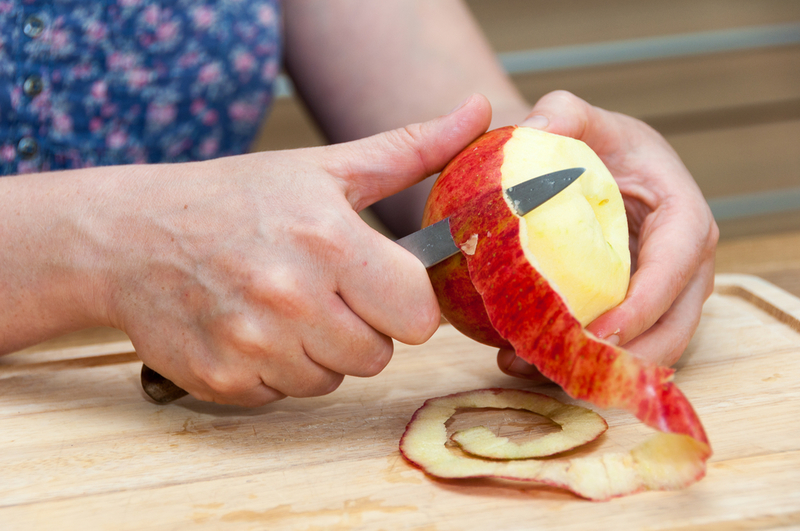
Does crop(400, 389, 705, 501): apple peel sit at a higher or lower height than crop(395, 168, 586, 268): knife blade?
lower

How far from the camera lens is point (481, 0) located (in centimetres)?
300

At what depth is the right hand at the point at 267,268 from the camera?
889mm

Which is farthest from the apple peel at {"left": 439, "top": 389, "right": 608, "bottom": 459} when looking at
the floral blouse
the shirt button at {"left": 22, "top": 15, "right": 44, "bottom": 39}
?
the shirt button at {"left": 22, "top": 15, "right": 44, "bottom": 39}

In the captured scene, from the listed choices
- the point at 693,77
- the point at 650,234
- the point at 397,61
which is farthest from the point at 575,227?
the point at 693,77

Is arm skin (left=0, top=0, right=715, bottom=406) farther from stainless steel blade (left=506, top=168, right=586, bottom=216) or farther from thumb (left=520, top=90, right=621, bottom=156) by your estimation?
stainless steel blade (left=506, top=168, right=586, bottom=216)

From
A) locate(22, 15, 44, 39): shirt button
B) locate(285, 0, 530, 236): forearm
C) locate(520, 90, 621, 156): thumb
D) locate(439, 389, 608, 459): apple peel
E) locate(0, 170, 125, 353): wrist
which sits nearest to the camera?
locate(439, 389, 608, 459): apple peel

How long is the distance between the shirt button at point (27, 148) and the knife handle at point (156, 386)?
61 centimetres

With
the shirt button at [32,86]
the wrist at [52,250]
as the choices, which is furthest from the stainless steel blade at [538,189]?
the shirt button at [32,86]

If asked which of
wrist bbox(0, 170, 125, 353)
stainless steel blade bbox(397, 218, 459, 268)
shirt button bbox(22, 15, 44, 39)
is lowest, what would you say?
stainless steel blade bbox(397, 218, 459, 268)

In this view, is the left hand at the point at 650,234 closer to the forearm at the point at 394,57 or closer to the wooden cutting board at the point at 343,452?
the wooden cutting board at the point at 343,452

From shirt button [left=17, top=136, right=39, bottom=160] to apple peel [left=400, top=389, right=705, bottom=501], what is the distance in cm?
100

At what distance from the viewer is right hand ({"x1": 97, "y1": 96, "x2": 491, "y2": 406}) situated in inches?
35.0

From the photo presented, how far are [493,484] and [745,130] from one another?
10.4 feet

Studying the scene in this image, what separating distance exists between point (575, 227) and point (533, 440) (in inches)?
11.5
